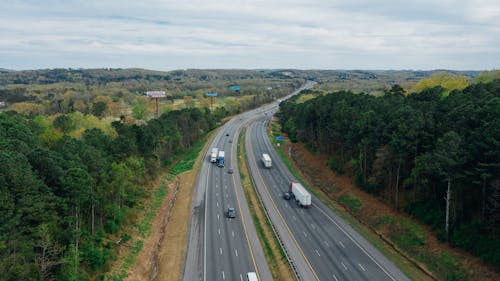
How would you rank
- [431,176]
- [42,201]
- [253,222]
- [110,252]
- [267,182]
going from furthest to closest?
[267,182], [253,222], [431,176], [110,252], [42,201]

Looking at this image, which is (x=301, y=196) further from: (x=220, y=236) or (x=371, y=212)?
(x=220, y=236)

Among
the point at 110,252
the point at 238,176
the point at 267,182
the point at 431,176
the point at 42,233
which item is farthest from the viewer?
the point at 238,176

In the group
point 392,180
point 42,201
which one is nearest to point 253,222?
point 392,180

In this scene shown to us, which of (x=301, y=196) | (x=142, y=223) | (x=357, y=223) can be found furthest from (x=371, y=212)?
(x=142, y=223)

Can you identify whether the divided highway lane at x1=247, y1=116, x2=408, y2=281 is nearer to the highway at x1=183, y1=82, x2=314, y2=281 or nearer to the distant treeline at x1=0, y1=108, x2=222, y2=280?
the highway at x1=183, y1=82, x2=314, y2=281

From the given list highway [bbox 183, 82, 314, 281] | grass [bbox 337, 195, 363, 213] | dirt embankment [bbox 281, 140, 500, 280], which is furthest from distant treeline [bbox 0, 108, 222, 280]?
grass [bbox 337, 195, 363, 213]

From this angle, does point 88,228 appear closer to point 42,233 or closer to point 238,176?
point 42,233

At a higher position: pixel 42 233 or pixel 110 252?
pixel 42 233

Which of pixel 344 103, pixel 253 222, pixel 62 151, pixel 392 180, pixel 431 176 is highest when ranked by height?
pixel 344 103

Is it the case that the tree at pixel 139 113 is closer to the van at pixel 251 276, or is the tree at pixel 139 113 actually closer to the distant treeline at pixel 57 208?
the distant treeline at pixel 57 208
